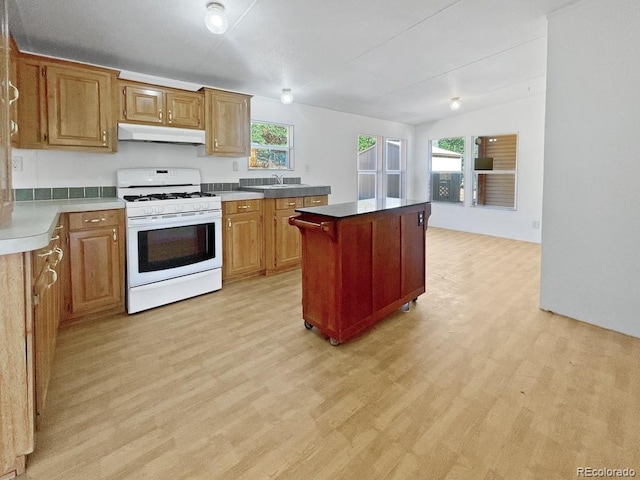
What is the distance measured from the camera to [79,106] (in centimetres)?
283

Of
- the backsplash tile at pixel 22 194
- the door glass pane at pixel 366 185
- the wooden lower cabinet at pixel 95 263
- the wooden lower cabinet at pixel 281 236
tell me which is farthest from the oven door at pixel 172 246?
the door glass pane at pixel 366 185

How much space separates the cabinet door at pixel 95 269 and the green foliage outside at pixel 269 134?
7.84 ft

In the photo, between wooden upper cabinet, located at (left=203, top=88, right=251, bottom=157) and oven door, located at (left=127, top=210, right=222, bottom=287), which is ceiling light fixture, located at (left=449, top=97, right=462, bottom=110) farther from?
oven door, located at (left=127, top=210, right=222, bottom=287)

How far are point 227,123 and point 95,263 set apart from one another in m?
1.98

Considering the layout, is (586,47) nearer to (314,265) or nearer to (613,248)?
(613,248)

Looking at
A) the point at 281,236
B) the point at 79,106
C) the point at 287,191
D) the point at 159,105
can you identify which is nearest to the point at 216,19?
the point at 159,105

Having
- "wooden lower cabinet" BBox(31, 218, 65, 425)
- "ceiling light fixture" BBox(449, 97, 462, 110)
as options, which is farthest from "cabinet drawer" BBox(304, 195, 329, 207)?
"wooden lower cabinet" BBox(31, 218, 65, 425)

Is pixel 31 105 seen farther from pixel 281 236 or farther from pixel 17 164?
pixel 281 236

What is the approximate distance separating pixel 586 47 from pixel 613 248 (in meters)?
1.54

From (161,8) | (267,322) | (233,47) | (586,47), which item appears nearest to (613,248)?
(586,47)

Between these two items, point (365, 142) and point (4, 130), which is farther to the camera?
point (365, 142)

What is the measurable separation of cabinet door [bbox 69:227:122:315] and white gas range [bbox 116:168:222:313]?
118 millimetres

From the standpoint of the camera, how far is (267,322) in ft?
9.29

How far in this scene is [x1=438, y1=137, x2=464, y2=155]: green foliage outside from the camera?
22.6ft
